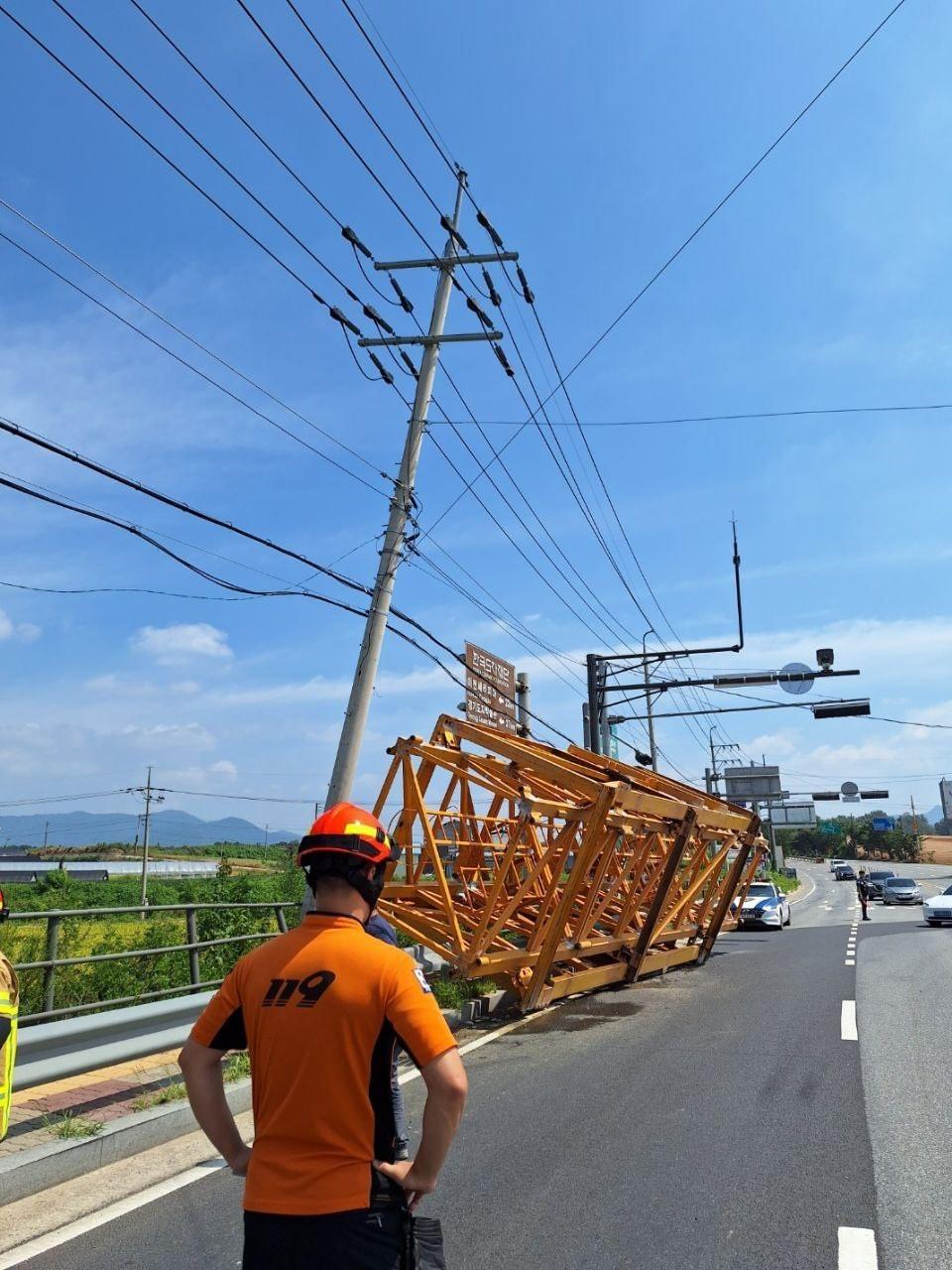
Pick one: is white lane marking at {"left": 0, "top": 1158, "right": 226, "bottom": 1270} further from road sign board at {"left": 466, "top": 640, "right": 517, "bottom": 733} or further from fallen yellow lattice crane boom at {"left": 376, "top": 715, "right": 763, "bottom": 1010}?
road sign board at {"left": 466, "top": 640, "right": 517, "bottom": 733}

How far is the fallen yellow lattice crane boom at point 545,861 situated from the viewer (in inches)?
411

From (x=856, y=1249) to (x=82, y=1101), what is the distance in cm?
520

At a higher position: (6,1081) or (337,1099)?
(337,1099)

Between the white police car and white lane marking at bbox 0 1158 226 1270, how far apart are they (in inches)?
954

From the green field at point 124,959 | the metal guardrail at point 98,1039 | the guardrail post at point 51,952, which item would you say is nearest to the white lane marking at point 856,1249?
the metal guardrail at point 98,1039

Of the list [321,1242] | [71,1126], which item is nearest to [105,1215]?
[71,1126]

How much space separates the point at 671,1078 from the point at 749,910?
2250 cm

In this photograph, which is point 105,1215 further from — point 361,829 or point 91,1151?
point 361,829

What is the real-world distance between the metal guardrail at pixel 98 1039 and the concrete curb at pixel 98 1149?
0.49m

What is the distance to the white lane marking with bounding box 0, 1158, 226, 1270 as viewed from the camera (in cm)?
425

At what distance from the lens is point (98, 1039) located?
6.62 m

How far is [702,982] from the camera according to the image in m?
14.1

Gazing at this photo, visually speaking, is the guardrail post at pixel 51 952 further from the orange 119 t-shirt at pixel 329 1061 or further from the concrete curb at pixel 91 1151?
the orange 119 t-shirt at pixel 329 1061

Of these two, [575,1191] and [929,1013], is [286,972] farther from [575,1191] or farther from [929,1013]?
[929,1013]
